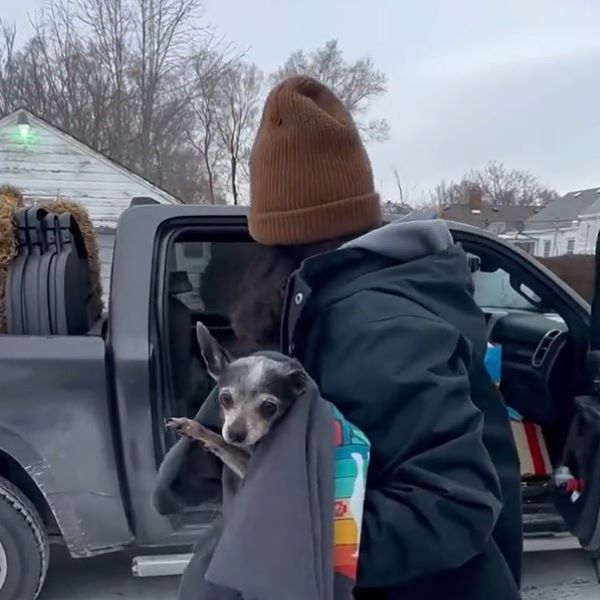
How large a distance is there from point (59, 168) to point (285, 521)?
35.3 ft

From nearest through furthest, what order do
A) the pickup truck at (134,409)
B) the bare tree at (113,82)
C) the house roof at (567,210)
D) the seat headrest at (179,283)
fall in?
1. the pickup truck at (134,409)
2. the seat headrest at (179,283)
3. the bare tree at (113,82)
4. the house roof at (567,210)

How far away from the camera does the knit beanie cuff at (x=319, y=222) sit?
1.18 meters

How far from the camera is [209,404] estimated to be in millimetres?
1187

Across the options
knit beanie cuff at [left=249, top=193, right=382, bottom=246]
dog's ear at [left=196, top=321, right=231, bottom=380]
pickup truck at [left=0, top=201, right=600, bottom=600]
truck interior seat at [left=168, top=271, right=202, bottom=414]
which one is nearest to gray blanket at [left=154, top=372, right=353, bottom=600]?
dog's ear at [left=196, top=321, right=231, bottom=380]

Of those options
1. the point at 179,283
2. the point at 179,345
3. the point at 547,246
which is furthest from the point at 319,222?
the point at 547,246

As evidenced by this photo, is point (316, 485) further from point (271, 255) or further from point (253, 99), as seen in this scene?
point (253, 99)

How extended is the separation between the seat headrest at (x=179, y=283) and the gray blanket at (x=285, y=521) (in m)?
2.30

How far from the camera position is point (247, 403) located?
103 cm

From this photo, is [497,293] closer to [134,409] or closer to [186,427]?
[134,409]

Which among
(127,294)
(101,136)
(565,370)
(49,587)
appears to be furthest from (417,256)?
(101,136)

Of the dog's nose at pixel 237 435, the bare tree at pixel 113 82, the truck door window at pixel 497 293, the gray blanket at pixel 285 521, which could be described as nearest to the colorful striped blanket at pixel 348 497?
the gray blanket at pixel 285 521

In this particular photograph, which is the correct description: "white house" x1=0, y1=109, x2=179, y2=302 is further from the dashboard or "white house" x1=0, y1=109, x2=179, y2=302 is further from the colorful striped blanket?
the colorful striped blanket

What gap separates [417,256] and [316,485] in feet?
1.26

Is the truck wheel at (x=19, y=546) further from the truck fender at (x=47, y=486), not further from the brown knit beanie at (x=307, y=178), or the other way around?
the brown knit beanie at (x=307, y=178)
